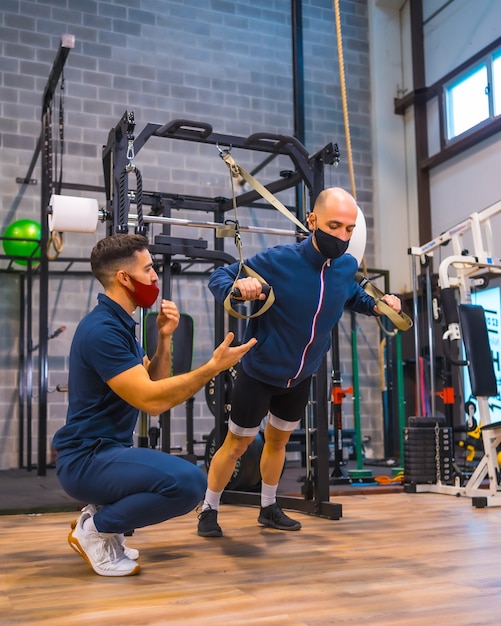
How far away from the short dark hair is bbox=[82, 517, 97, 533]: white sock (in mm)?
792

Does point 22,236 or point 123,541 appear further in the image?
point 22,236

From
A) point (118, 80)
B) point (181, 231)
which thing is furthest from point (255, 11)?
point (181, 231)

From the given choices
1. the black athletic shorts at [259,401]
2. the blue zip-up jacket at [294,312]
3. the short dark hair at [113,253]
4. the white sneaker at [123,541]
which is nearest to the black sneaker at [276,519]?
the black athletic shorts at [259,401]

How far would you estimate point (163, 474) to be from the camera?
2.32 metres

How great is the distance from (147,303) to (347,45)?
25.0 feet

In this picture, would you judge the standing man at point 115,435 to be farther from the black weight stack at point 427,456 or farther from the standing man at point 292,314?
the black weight stack at point 427,456

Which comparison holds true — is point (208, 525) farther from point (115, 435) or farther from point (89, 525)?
point (115, 435)

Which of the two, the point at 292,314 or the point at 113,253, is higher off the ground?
the point at 113,253

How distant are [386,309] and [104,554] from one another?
143 cm

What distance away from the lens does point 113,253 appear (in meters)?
2.41

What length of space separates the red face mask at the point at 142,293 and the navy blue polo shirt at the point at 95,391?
0.20ft

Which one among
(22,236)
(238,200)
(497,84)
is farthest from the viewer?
(497,84)

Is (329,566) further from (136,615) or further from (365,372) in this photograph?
(365,372)

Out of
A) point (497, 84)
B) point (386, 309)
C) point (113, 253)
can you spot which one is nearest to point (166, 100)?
point (497, 84)
